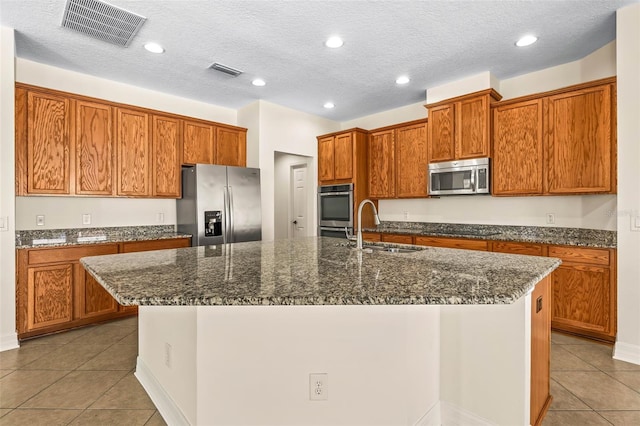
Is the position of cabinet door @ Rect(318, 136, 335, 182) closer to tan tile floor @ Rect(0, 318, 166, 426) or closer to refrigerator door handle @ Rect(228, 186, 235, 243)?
refrigerator door handle @ Rect(228, 186, 235, 243)

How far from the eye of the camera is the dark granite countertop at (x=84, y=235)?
332cm

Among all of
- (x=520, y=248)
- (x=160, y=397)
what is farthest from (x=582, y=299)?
(x=160, y=397)

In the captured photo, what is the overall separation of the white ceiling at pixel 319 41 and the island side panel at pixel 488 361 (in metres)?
2.26

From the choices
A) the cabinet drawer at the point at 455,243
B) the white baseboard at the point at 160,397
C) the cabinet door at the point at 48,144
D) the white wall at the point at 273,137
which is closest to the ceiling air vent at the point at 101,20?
the cabinet door at the point at 48,144

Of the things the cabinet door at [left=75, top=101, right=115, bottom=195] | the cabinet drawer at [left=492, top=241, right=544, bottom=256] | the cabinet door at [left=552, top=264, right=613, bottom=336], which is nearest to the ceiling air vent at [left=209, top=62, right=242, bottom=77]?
the cabinet door at [left=75, top=101, right=115, bottom=195]

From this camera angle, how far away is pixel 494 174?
3771 mm

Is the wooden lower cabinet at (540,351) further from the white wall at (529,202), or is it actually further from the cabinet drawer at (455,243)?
the white wall at (529,202)

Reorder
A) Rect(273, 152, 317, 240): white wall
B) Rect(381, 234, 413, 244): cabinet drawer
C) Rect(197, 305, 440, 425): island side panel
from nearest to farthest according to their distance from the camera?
Rect(197, 305, 440, 425): island side panel < Rect(381, 234, 413, 244): cabinet drawer < Rect(273, 152, 317, 240): white wall

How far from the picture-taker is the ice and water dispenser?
4.10m

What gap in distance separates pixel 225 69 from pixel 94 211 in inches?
88.8

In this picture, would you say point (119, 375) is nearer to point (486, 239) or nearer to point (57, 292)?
point (57, 292)

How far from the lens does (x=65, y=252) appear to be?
3209mm

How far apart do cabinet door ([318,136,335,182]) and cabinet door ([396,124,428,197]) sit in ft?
3.58

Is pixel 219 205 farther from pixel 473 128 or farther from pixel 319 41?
pixel 473 128
